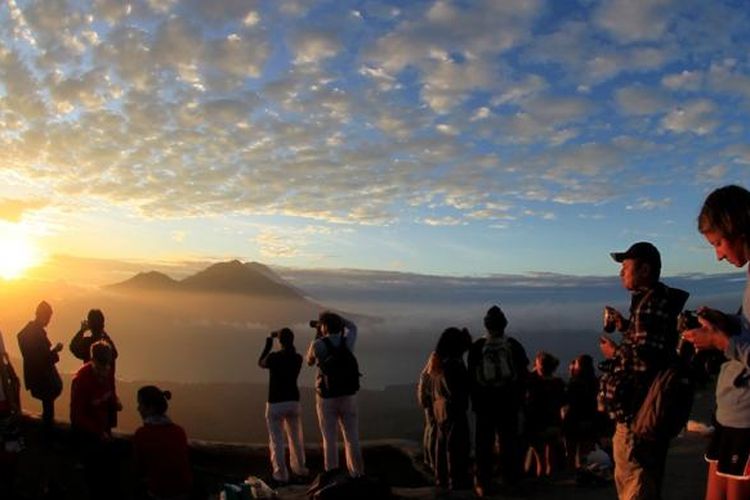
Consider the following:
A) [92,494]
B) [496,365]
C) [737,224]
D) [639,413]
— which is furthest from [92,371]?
[737,224]

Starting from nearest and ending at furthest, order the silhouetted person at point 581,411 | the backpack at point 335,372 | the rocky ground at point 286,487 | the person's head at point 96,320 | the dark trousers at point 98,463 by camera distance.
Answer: the dark trousers at point 98,463, the rocky ground at point 286,487, the backpack at point 335,372, the person's head at point 96,320, the silhouetted person at point 581,411

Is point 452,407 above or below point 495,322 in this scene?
below

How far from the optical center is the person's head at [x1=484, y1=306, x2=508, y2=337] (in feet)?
29.3

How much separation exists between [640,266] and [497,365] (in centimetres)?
467

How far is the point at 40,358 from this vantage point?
10.8 meters

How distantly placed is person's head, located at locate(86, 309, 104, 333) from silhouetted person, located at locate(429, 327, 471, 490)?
4629 mm

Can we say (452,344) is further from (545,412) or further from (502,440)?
(545,412)

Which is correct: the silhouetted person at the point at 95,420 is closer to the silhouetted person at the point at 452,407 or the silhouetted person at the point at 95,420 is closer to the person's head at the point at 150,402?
the person's head at the point at 150,402

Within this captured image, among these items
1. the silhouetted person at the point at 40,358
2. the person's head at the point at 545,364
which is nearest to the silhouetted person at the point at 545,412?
the person's head at the point at 545,364

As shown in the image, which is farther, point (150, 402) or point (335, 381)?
point (335, 381)

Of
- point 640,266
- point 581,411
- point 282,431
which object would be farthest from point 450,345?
point 640,266

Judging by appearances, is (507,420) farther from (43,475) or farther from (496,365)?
(43,475)

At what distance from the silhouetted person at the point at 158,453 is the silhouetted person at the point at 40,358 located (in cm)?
545

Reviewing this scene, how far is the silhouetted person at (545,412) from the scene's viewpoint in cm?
1005
